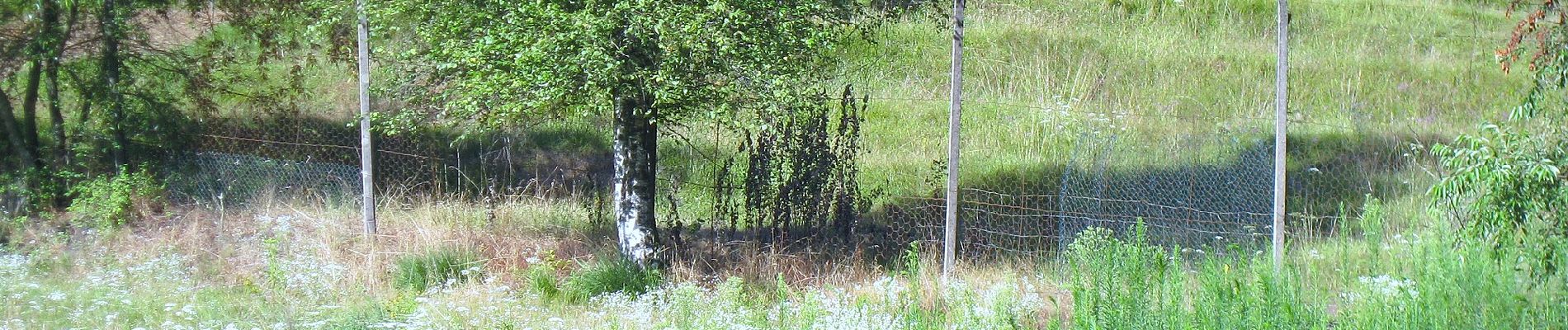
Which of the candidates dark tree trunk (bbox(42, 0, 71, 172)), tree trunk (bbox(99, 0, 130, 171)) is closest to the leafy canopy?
tree trunk (bbox(99, 0, 130, 171))

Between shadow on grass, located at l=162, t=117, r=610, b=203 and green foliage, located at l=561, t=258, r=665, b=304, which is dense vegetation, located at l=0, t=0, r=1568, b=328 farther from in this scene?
shadow on grass, located at l=162, t=117, r=610, b=203

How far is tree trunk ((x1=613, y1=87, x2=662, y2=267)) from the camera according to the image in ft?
23.9

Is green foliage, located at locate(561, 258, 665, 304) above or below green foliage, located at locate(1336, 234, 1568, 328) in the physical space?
below

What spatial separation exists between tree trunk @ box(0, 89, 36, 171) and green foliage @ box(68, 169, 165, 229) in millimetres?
564

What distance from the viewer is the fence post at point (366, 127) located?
7.71 metres

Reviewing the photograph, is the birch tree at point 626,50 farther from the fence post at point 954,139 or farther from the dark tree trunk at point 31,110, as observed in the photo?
the dark tree trunk at point 31,110

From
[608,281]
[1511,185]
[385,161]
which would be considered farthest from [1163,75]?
[385,161]

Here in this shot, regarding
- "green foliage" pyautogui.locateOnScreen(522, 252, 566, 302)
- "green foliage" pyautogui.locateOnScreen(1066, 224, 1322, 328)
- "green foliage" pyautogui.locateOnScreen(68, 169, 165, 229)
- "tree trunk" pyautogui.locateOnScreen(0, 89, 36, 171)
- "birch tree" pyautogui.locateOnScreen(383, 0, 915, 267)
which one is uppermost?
"birch tree" pyautogui.locateOnScreen(383, 0, 915, 267)

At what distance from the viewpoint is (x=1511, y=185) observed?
5.30 m

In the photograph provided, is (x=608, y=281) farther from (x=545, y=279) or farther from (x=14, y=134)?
(x=14, y=134)

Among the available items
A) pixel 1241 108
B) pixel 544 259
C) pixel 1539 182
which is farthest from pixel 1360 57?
pixel 544 259

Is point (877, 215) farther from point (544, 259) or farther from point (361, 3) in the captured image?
point (361, 3)

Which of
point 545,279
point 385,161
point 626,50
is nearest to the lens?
point 626,50

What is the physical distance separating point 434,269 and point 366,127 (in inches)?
44.6
